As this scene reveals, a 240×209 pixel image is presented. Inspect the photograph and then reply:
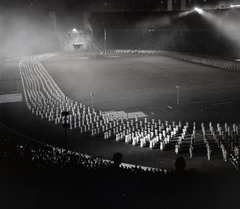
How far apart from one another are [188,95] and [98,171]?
66.1 ft

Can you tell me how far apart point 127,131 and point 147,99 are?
9.66 meters

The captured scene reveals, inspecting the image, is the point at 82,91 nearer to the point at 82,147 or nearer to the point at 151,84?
the point at 151,84

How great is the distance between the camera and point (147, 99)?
29.2 m

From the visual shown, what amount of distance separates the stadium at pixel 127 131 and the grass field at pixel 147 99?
0.07 metres

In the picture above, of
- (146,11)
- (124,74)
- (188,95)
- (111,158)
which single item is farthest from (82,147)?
(146,11)

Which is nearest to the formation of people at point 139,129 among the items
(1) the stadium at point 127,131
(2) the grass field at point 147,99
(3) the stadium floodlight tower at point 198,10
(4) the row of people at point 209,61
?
(1) the stadium at point 127,131

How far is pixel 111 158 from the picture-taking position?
16.7 m

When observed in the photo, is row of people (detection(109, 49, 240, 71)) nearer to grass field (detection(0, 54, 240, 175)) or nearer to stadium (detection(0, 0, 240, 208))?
stadium (detection(0, 0, 240, 208))

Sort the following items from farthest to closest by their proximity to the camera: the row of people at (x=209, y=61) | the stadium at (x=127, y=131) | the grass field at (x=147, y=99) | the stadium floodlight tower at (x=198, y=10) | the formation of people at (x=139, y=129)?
1. the stadium floodlight tower at (x=198, y=10)
2. the row of people at (x=209, y=61)
3. the formation of people at (x=139, y=129)
4. the grass field at (x=147, y=99)
5. the stadium at (x=127, y=131)

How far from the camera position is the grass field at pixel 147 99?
17016 mm

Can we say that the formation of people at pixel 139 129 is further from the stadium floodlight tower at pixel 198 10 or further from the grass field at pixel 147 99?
the stadium floodlight tower at pixel 198 10

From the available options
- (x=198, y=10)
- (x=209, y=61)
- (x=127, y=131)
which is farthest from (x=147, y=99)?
(x=198, y=10)

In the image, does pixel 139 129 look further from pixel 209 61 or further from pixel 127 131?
pixel 209 61

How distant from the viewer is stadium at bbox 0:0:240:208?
33.1ft
